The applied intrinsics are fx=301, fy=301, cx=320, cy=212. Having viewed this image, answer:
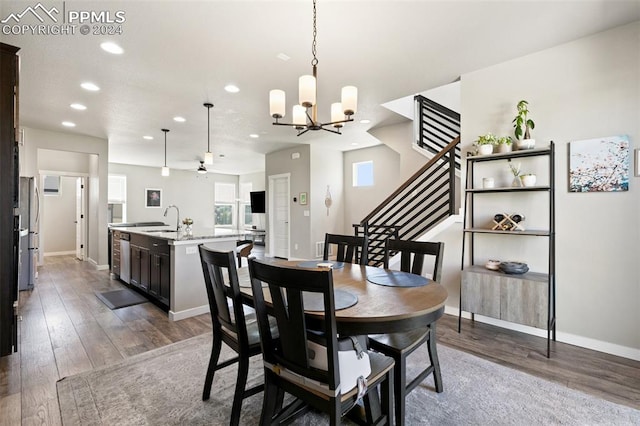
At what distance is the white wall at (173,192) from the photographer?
975 centimetres

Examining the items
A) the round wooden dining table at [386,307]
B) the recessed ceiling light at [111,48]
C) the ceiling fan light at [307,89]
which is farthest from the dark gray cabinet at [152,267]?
the ceiling fan light at [307,89]

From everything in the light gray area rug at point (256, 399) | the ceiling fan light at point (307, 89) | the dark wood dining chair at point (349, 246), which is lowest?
the light gray area rug at point (256, 399)

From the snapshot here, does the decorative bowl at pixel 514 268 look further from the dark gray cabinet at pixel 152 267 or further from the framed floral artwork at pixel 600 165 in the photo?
the dark gray cabinet at pixel 152 267

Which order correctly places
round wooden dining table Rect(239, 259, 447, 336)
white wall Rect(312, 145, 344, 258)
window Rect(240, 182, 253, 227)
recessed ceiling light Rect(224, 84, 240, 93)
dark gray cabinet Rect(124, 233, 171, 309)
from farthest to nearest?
window Rect(240, 182, 253, 227), white wall Rect(312, 145, 344, 258), recessed ceiling light Rect(224, 84, 240, 93), dark gray cabinet Rect(124, 233, 171, 309), round wooden dining table Rect(239, 259, 447, 336)

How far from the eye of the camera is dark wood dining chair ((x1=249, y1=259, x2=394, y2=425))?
47.9 inches

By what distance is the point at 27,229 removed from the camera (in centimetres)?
432

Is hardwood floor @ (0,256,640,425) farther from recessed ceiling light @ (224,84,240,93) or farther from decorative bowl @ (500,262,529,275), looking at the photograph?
recessed ceiling light @ (224,84,240,93)

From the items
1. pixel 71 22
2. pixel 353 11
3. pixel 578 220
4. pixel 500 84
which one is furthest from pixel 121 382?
pixel 500 84

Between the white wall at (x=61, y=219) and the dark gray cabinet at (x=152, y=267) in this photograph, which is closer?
the dark gray cabinet at (x=152, y=267)

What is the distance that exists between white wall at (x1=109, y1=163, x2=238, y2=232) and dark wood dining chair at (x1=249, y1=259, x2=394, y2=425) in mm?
9185

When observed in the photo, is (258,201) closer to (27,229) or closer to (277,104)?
(27,229)

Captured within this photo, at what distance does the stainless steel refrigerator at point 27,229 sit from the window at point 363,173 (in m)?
5.94

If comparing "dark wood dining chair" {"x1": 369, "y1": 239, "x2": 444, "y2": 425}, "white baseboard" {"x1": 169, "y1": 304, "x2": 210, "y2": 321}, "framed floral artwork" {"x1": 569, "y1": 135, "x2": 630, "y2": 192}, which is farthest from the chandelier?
"white baseboard" {"x1": 169, "y1": 304, "x2": 210, "y2": 321}

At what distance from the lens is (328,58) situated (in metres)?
3.03
